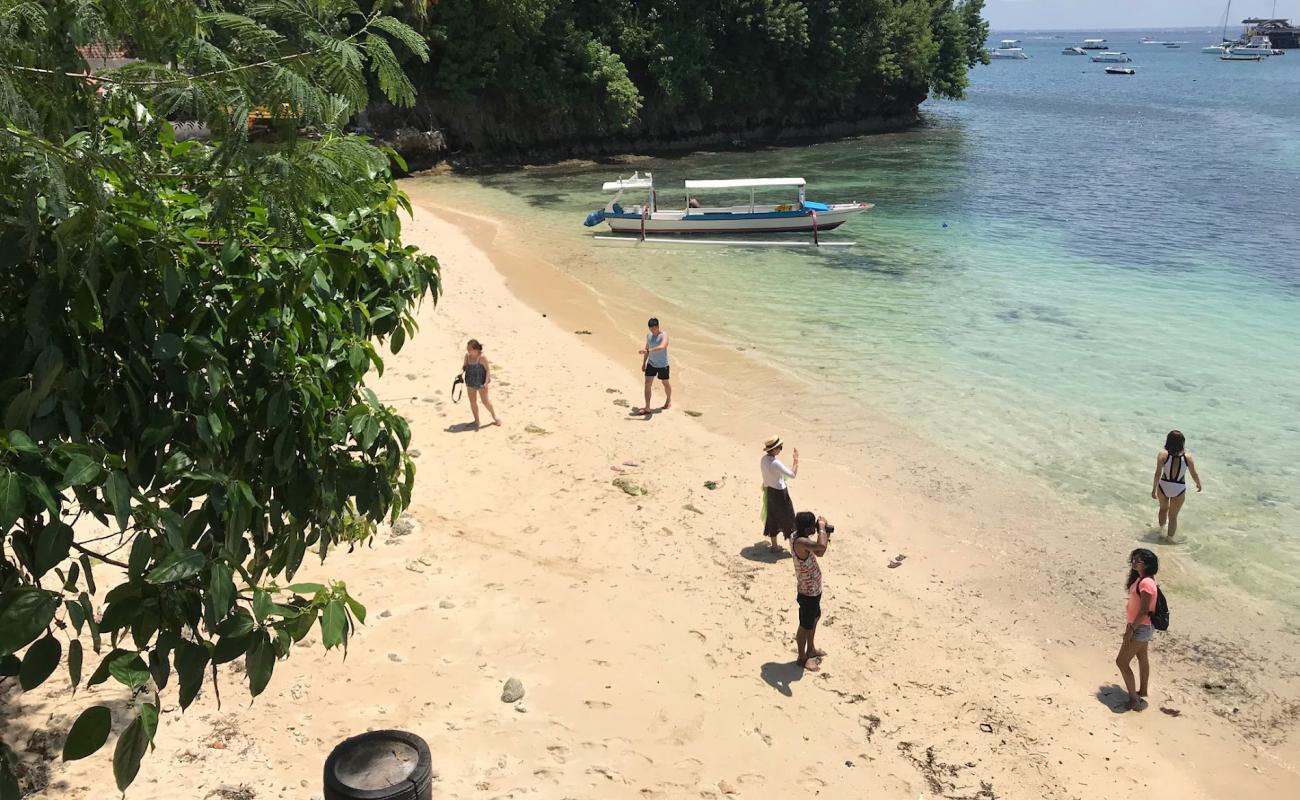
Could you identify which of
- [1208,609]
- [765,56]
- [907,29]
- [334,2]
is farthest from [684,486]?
[907,29]

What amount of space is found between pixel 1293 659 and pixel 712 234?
21.8m

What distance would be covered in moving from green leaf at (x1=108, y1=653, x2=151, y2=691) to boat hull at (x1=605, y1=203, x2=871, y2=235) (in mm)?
26331

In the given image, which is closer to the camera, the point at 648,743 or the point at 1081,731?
the point at 648,743

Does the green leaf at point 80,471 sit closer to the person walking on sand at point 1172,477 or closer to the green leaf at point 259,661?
the green leaf at point 259,661

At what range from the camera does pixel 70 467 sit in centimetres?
361

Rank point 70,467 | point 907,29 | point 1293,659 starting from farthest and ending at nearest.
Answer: point 907,29 < point 1293,659 < point 70,467

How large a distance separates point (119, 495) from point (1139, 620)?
8.03 metres

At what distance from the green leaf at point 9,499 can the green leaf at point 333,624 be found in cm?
122

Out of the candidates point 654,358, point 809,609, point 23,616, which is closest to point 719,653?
point 809,609

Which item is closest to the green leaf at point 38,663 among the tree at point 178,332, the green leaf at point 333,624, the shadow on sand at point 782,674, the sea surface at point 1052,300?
the tree at point 178,332

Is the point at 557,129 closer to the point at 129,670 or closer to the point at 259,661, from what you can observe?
the point at 259,661

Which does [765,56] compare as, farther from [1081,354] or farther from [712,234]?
[1081,354]

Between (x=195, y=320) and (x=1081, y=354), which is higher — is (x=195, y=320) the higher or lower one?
the higher one

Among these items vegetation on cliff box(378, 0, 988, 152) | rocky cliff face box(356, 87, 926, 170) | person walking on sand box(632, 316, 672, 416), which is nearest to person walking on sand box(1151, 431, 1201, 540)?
person walking on sand box(632, 316, 672, 416)
